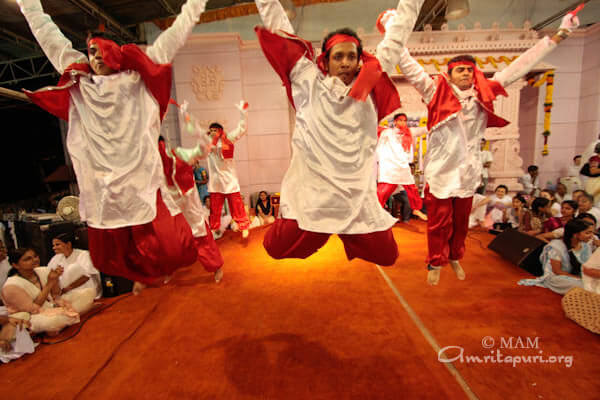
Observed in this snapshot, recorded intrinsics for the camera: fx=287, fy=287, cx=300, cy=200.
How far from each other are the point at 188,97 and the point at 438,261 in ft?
20.7

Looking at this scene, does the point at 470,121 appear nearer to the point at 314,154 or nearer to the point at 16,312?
the point at 314,154

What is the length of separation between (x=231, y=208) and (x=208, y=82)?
3.38 m

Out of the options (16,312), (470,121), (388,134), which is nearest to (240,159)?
(388,134)

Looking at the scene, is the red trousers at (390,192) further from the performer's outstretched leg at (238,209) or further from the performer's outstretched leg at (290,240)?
the performer's outstretched leg at (290,240)

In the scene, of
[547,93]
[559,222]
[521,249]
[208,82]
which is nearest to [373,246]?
[521,249]

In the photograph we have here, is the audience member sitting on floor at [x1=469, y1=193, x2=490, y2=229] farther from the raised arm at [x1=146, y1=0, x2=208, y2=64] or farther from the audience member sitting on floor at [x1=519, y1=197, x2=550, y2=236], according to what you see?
the raised arm at [x1=146, y1=0, x2=208, y2=64]

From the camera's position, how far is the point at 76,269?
9.79 feet

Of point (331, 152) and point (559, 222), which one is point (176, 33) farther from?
point (559, 222)

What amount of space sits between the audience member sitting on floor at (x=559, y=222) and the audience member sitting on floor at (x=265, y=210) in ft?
15.1

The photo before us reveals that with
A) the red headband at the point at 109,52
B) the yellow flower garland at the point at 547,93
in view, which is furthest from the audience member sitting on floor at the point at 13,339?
the yellow flower garland at the point at 547,93

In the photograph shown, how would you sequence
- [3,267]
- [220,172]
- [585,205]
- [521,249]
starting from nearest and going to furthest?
1. [3,267]
2. [521,249]
3. [585,205]
4. [220,172]

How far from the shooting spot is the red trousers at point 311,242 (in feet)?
4.95

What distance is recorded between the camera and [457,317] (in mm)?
2459

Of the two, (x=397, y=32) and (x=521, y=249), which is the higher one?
(x=397, y=32)
